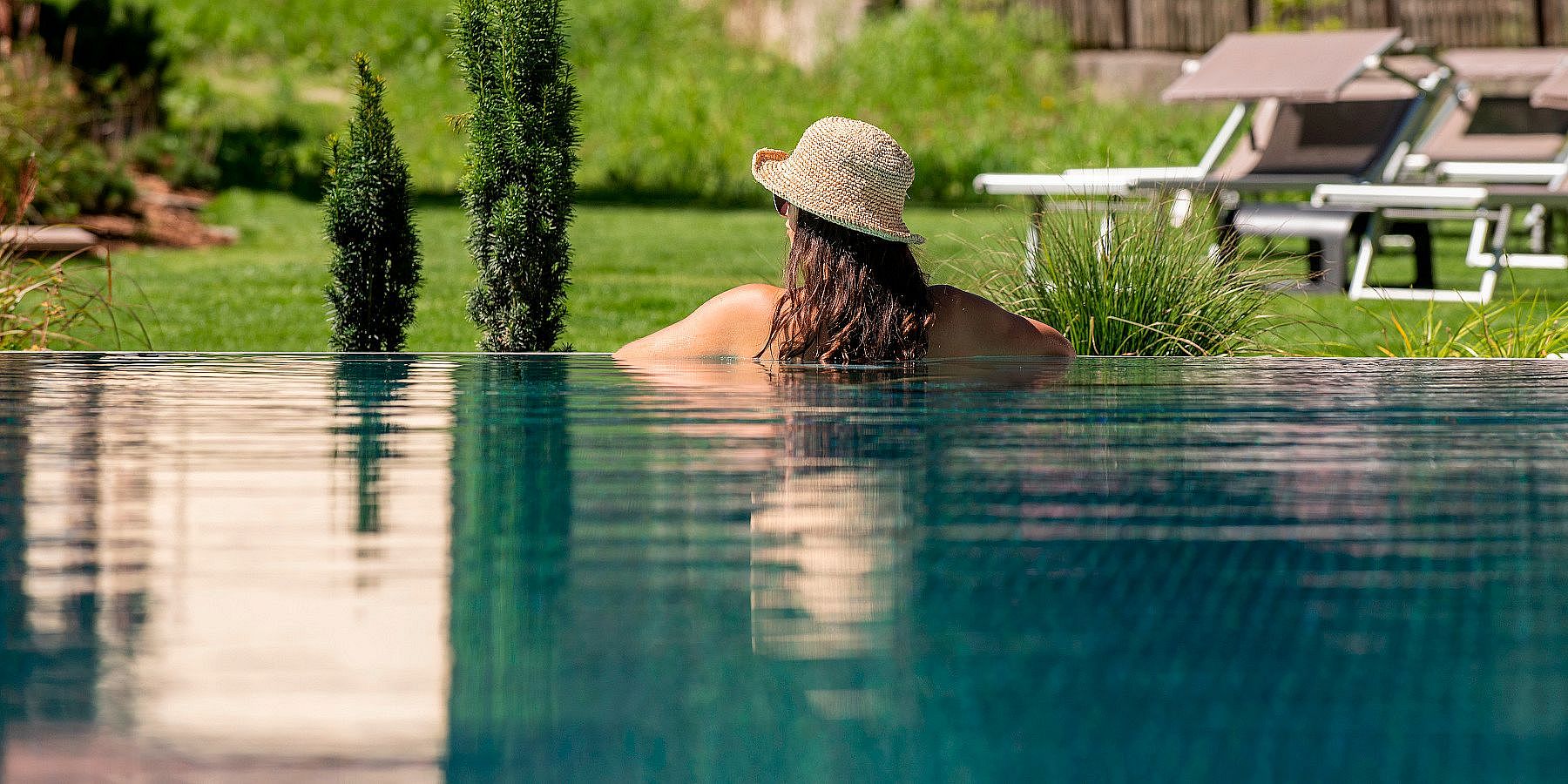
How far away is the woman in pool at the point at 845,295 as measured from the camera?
4.14 m

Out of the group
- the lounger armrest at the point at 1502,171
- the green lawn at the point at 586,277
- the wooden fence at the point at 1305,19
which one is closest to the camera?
the green lawn at the point at 586,277

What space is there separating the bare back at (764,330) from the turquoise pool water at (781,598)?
141 centimetres

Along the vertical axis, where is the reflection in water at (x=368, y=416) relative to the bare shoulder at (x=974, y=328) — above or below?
below

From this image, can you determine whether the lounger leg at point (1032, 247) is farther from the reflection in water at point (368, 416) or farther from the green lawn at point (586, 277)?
the reflection in water at point (368, 416)

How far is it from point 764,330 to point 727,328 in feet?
0.31

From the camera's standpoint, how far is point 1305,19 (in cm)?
2077

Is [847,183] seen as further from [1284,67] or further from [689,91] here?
[689,91]

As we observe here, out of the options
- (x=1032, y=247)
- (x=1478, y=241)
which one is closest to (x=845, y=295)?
(x=1032, y=247)

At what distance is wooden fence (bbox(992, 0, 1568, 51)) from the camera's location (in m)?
20.7

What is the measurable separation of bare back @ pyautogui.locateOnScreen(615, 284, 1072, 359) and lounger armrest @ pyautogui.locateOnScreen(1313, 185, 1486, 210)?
239 inches

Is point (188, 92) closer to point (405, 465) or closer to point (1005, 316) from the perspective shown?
point (1005, 316)

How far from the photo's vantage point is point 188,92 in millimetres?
16953

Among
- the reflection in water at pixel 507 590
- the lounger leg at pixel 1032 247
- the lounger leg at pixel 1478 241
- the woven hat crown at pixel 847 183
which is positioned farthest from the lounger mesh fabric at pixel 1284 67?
the reflection in water at pixel 507 590

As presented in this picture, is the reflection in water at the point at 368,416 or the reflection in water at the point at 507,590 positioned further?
the reflection in water at the point at 368,416
